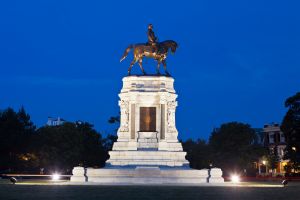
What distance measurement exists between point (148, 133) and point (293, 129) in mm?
29987

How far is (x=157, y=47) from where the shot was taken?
54906mm

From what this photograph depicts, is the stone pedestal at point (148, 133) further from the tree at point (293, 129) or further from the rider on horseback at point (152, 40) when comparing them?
the tree at point (293, 129)

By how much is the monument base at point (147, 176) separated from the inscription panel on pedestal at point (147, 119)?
5.95 meters

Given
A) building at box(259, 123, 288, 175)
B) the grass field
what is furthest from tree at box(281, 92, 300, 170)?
the grass field

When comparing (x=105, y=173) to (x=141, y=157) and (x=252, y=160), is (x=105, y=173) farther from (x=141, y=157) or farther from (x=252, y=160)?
(x=252, y=160)

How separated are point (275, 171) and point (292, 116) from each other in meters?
42.3

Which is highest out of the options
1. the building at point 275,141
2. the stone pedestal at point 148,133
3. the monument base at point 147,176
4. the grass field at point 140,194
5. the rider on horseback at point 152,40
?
the rider on horseback at point 152,40

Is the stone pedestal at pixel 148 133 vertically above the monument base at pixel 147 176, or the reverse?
the stone pedestal at pixel 148 133

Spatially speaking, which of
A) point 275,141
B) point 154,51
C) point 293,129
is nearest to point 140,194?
point 154,51

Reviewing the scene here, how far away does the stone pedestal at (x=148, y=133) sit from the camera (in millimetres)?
50656

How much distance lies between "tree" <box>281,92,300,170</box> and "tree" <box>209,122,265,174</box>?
19.8 metres

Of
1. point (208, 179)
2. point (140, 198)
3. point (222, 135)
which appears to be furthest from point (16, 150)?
point (140, 198)

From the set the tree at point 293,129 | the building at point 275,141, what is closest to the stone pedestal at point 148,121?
the tree at point 293,129

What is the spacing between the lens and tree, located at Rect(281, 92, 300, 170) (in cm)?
7606
